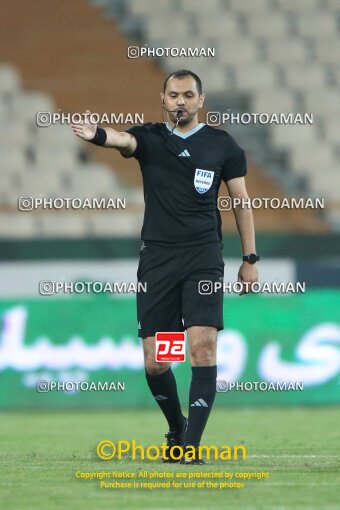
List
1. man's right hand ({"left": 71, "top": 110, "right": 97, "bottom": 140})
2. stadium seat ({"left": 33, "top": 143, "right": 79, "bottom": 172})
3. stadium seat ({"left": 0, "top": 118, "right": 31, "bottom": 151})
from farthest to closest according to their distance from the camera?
1. stadium seat ({"left": 0, "top": 118, "right": 31, "bottom": 151})
2. stadium seat ({"left": 33, "top": 143, "right": 79, "bottom": 172})
3. man's right hand ({"left": 71, "top": 110, "right": 97, "bottom": 140})

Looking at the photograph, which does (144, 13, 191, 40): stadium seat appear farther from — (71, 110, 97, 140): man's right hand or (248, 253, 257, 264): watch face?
(71, 110, 97, 140): man's right hand

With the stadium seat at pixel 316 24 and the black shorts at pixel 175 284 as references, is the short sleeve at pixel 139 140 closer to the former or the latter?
the black shorts at pixel 175 284

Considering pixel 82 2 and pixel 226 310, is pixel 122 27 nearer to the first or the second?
pixel 82 2

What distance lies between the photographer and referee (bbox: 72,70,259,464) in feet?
23.4

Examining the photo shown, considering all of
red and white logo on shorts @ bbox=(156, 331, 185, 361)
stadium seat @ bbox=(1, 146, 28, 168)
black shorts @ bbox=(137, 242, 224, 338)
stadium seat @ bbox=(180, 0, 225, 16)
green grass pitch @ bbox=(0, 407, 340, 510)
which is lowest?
green grass pitch @ bbox=(0, 407, 340, 510)

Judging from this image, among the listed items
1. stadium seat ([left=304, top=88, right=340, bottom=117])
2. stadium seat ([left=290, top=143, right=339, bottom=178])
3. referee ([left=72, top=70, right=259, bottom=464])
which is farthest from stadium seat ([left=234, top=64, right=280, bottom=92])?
referee ([left=72, top=70, right=259, bottom=464])

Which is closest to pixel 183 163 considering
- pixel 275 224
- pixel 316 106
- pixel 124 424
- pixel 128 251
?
pixel 124 424

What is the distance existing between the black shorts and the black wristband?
0.69m

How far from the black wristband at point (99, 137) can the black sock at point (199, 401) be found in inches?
48.9

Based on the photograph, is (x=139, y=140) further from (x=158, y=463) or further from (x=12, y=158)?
(x=12, y=158)

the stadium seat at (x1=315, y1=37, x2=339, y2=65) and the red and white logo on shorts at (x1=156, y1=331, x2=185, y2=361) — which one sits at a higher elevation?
the stadium seat at (x1=315, y1=37, x2=339, y2=65)

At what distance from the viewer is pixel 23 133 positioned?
59.7 feet

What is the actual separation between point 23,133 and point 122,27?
12.7 feet

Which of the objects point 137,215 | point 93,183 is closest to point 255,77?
point 93,183
